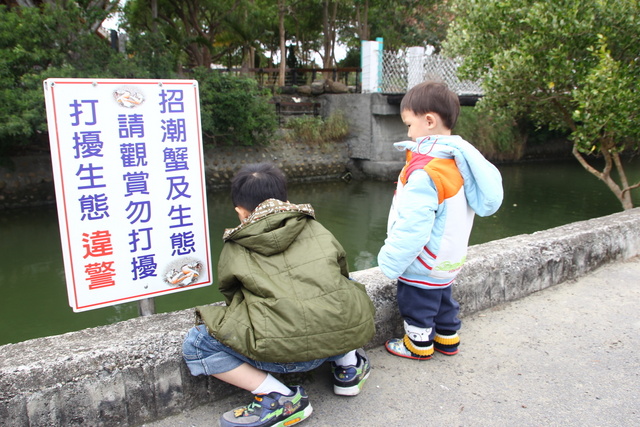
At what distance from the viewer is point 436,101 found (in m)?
1.93

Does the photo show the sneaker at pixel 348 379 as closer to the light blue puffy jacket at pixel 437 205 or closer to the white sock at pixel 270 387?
the white sock at pixel 270 387

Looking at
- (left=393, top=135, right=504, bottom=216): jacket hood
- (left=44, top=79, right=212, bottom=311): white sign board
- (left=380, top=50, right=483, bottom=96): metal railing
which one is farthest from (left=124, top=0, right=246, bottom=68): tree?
(left=393, top=135, right=504, bottom=216): jacket hood

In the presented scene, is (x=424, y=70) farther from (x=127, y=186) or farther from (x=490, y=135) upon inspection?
(x=127, y=186)

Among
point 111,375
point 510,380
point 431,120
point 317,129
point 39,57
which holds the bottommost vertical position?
point 510,380

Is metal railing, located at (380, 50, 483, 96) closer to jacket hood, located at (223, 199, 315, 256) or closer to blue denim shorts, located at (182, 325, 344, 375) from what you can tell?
jacket hood, located at (223, 199, 315, 256)

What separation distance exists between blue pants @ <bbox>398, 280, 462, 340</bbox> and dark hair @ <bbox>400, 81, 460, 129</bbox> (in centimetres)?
67

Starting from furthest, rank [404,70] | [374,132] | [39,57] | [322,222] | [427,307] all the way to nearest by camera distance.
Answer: [374,132], [404,70], [322,222], [39,57], [427,307]

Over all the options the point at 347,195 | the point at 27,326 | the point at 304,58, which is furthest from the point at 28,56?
the point at 304,58

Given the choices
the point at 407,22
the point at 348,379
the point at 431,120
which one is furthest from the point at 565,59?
the point at 407,22

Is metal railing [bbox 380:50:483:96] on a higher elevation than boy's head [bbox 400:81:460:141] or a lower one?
higher

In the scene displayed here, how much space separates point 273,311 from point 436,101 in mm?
985

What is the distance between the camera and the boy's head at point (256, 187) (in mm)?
1762

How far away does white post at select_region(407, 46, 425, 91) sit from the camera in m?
11.4

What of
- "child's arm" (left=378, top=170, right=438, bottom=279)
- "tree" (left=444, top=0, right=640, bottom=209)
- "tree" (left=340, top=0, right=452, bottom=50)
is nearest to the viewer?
"child's arm" (left=378, top=170, right=438, bottom=279)
